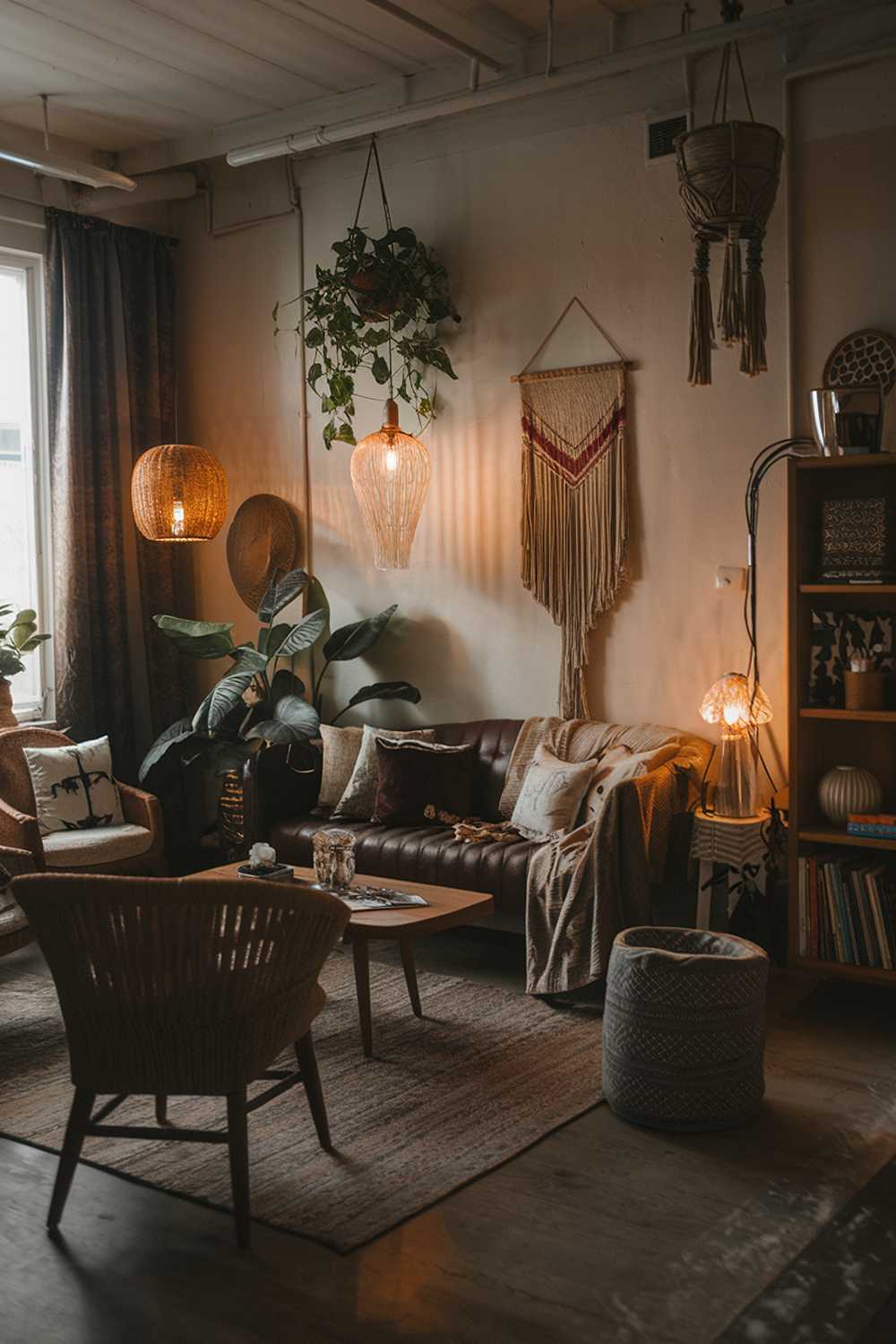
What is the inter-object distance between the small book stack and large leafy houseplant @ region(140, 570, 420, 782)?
2.06m

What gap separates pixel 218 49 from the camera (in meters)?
4.89

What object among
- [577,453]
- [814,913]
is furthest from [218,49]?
[814,913]

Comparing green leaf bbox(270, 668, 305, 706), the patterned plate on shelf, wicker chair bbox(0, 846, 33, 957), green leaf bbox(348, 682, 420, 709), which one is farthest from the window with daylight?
the patterned plate on shelf

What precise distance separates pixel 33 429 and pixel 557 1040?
12.3ft

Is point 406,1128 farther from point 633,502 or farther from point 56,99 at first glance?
point 56,99

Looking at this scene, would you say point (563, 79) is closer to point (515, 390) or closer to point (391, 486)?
point (515, 390)

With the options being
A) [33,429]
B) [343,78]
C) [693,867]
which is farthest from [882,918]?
[33,429]

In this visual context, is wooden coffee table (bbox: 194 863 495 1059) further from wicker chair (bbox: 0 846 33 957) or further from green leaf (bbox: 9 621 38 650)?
green leaf (bbox: 9 621 38 650)

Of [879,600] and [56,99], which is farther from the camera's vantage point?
[56,99]

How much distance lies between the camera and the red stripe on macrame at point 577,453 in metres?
5.07

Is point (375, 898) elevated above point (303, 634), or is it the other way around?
point (303, 634)

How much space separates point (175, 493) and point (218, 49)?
1.77 meters

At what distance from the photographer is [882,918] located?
13.4 feet

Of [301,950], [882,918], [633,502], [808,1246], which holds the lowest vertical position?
[808,1246]
